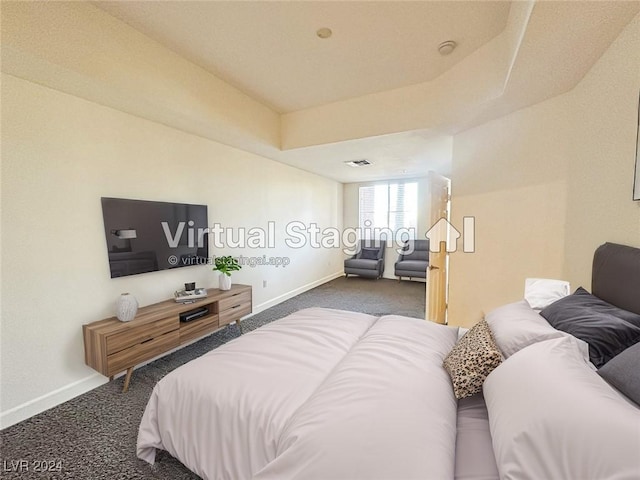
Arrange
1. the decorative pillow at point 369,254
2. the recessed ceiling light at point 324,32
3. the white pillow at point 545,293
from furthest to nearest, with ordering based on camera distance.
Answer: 1. the decorative pillow at point 369,254
2. the recessed ceiling light at point 324,32
3. the white pillow at point 545,293

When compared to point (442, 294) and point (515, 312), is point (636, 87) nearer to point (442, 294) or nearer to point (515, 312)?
point (515, 312)

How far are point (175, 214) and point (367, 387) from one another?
2.65 m

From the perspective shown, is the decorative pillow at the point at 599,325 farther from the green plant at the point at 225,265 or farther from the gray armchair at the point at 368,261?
the gray armchair at the point at 368,261

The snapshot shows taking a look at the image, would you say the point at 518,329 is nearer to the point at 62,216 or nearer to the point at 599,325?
the point at 599,325

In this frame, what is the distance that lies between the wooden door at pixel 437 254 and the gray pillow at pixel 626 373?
94.2 inches

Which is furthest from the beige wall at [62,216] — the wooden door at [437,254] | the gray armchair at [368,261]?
the gray armchair at [368,261]

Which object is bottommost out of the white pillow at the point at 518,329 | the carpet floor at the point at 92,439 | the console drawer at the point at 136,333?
the carpet floor at the point at 92,439

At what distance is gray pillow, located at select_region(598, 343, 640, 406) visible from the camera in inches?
32.9

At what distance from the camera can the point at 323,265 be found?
6.21 metres

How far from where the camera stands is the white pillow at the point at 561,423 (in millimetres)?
653

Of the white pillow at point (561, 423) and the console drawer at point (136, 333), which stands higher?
the white pillow at point (561, 423)

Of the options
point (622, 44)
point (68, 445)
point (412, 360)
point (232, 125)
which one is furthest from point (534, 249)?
point (68, 445)

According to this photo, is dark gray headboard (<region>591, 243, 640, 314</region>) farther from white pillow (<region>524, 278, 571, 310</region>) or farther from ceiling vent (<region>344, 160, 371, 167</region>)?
ceiling vent (<region>344, 160, 371, 167</region>)

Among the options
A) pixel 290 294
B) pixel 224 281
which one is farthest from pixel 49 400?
pixel 290 294
